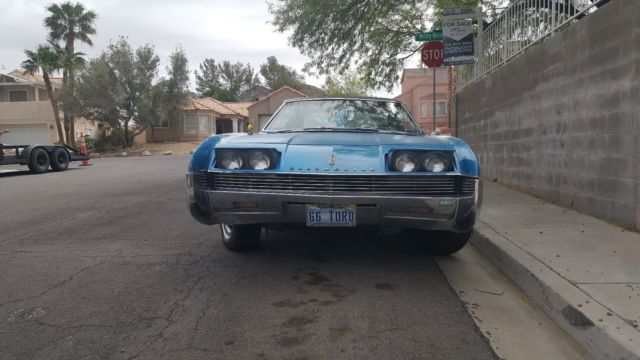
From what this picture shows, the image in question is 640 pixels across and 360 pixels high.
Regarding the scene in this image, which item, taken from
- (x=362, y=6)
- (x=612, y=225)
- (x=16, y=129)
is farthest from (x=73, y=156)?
(x=16, y=129)

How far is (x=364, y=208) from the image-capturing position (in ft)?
12.3

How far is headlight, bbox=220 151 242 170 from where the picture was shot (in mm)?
3912

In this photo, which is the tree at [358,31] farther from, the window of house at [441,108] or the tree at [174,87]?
the window of house at [441,108]

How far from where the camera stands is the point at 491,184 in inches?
367

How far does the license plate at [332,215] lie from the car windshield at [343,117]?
50.6 inches

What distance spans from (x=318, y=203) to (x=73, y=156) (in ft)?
55.2

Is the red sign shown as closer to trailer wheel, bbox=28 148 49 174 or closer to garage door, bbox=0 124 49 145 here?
trailer wheel, bbox=28 148 49 174

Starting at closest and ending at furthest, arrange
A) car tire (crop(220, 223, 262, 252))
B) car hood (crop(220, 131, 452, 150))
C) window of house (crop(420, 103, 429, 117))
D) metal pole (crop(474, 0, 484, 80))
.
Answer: car hood (crop(220, 131, 452, 150))
car tire (crop(220, 223, 262, 252))
metal pole (crop(474, 0, 484, 80))
window of house (crop(420, 103, 429, 117))

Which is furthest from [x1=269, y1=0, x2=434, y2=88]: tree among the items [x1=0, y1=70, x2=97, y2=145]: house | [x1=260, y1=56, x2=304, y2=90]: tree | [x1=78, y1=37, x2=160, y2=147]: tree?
[x1=260, y1=56, x2=304, y2=90]: tree

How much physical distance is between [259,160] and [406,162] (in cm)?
112

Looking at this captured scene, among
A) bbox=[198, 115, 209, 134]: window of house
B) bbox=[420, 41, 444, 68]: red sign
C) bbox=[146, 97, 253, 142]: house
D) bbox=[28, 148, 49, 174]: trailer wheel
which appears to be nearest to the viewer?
bbox=[420, 41, 444, 68]: red sign

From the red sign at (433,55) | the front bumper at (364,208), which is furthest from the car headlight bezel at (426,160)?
the red sign at (433,55)

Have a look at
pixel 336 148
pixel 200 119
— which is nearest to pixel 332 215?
pixel 336 148

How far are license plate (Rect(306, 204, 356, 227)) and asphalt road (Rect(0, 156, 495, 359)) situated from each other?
51 cm
